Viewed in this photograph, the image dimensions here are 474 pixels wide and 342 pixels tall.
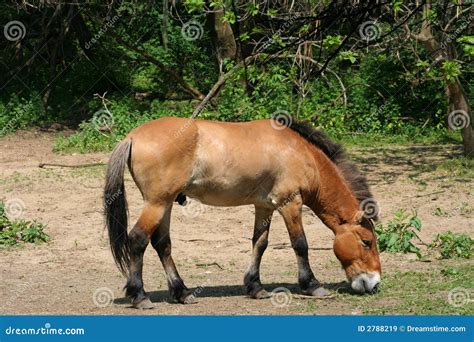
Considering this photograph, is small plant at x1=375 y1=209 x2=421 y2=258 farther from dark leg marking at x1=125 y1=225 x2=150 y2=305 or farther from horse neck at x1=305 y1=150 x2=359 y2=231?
dark leg marking at x1=125 y1=225 x2=150 y2=305

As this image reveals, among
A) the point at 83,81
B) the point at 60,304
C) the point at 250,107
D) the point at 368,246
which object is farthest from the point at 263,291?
the point at 83,81

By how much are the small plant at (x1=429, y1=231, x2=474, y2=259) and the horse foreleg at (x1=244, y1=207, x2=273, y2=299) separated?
243 cm

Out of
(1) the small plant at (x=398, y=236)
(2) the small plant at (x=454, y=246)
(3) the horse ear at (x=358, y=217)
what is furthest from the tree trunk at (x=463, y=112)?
(3) the horse ear at (x=358, y=217)

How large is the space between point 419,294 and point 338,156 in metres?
1.57

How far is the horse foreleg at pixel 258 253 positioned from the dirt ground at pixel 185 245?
0.13m

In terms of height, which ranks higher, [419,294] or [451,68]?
[451,68]

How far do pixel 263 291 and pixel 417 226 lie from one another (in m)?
2.64

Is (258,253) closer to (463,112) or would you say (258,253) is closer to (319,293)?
(319,293)

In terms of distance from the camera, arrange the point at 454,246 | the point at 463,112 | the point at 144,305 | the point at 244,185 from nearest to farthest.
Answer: the point at 144,305 < the point at 244,185 < the point at 454,246 < the point at 463,112

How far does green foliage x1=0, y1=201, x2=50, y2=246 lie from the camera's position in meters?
10.8

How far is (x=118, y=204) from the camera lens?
311 inches

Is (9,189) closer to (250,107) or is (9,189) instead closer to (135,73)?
(250,107)

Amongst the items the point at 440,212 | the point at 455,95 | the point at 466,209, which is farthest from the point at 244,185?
the point at 455,95

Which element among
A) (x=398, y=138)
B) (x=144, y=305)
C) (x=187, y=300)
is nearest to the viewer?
(x=144, y=305)
